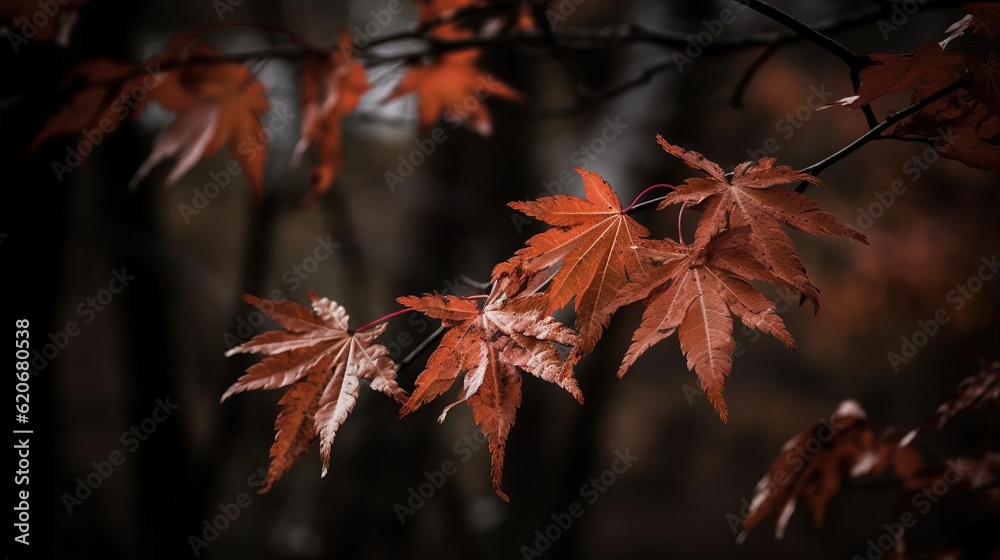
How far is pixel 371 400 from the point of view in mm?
4191

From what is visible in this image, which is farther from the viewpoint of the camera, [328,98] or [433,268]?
[433,268]

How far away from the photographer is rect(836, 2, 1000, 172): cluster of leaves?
→ 0.71 meters

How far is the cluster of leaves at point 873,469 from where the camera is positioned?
1136 mm

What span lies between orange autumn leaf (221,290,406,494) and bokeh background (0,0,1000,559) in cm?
97

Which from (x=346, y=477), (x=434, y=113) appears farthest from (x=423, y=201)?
(x=434, y=113)

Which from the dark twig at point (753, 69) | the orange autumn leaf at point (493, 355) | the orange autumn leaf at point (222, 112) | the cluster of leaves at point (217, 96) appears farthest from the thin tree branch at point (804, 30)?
the orange autumn leaf at point (222, 112)

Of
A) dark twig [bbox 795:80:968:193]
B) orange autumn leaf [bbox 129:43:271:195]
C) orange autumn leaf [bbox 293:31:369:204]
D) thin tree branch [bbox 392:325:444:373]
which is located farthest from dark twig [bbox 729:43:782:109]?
orange autumn leaf [bbox 129:43:271:195]

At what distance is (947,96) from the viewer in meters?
0.73

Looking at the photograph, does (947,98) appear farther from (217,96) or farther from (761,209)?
(217,96)

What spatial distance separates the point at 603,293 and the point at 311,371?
0.43 meters

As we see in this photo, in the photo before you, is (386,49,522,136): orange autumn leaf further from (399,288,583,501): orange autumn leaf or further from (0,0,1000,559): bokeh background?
(399,288,583,501): orange autumn leaf

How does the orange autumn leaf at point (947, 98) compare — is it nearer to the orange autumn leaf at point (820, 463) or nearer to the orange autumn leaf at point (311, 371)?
the orange autumn leaf at point (311, 371)

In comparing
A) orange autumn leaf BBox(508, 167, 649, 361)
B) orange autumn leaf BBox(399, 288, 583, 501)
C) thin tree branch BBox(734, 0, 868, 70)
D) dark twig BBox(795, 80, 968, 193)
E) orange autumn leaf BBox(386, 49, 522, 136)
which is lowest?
orange autumn leaf BBox(386, 49, 522, 136)

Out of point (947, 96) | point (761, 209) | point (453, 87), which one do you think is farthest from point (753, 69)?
point (453, 87)
